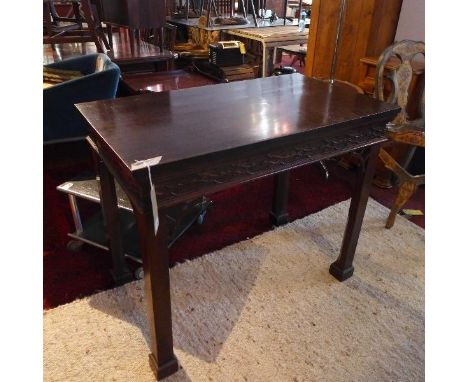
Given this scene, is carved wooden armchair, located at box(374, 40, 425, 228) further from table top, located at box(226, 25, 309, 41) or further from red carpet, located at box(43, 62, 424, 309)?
table top, located at box(226, 25, 309, 41)

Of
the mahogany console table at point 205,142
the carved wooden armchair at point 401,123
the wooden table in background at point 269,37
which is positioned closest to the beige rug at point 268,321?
Result: the mahogany console table at point 205,142

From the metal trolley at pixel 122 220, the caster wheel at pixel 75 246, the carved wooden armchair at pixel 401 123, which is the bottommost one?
the caster wheel at pixel 75 246

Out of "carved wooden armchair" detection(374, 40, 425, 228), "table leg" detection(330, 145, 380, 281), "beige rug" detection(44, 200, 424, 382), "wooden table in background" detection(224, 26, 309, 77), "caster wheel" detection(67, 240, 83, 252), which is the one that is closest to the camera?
"beige rug" detection(44, 200, 424, 382)

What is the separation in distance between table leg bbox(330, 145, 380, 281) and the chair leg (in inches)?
18.9

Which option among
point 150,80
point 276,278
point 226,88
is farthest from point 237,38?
point 276,278

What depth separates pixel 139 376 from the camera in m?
1.12

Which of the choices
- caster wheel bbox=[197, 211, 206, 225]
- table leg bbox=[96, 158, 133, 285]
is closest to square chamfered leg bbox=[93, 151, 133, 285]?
table leg bbox=[96, 158, 133, 285]

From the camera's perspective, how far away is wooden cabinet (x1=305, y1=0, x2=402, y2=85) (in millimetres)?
2109

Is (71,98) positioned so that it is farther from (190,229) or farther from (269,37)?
(269,37)

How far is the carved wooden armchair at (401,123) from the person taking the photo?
1.76 metres

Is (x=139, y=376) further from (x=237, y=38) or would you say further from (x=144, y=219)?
(x=237, y=38)

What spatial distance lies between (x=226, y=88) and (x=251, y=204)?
0.85m

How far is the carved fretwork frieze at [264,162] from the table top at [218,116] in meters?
0.05

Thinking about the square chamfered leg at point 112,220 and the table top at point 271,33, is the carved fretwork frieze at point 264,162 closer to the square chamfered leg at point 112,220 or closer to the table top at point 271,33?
the square chamfered leg at point 112,220
